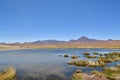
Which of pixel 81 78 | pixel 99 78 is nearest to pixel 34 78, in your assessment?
pixel 81 78

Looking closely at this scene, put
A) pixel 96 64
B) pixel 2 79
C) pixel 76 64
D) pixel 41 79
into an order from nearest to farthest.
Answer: pixel 2 79 → pixel 41 79 → pixel 96 64 → pixel 76 64

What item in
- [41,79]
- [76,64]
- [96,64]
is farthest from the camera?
[76,64]

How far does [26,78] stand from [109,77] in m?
12.8

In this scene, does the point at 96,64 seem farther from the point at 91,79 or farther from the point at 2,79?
the point at 2,79

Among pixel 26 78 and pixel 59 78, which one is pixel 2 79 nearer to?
pixel 26 78

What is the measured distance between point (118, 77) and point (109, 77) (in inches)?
50.4

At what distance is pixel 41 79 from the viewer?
95.3ft

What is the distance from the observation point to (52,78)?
1176 inches

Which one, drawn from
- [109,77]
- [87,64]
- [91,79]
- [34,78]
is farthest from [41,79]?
[87,64]

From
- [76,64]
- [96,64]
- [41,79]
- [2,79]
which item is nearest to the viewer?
[2,79]

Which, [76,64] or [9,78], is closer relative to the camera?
[9,78]

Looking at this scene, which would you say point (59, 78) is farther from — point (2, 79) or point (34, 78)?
point (2, 79)

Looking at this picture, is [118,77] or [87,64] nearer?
[118,77]

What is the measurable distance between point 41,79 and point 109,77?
33.6 feet
